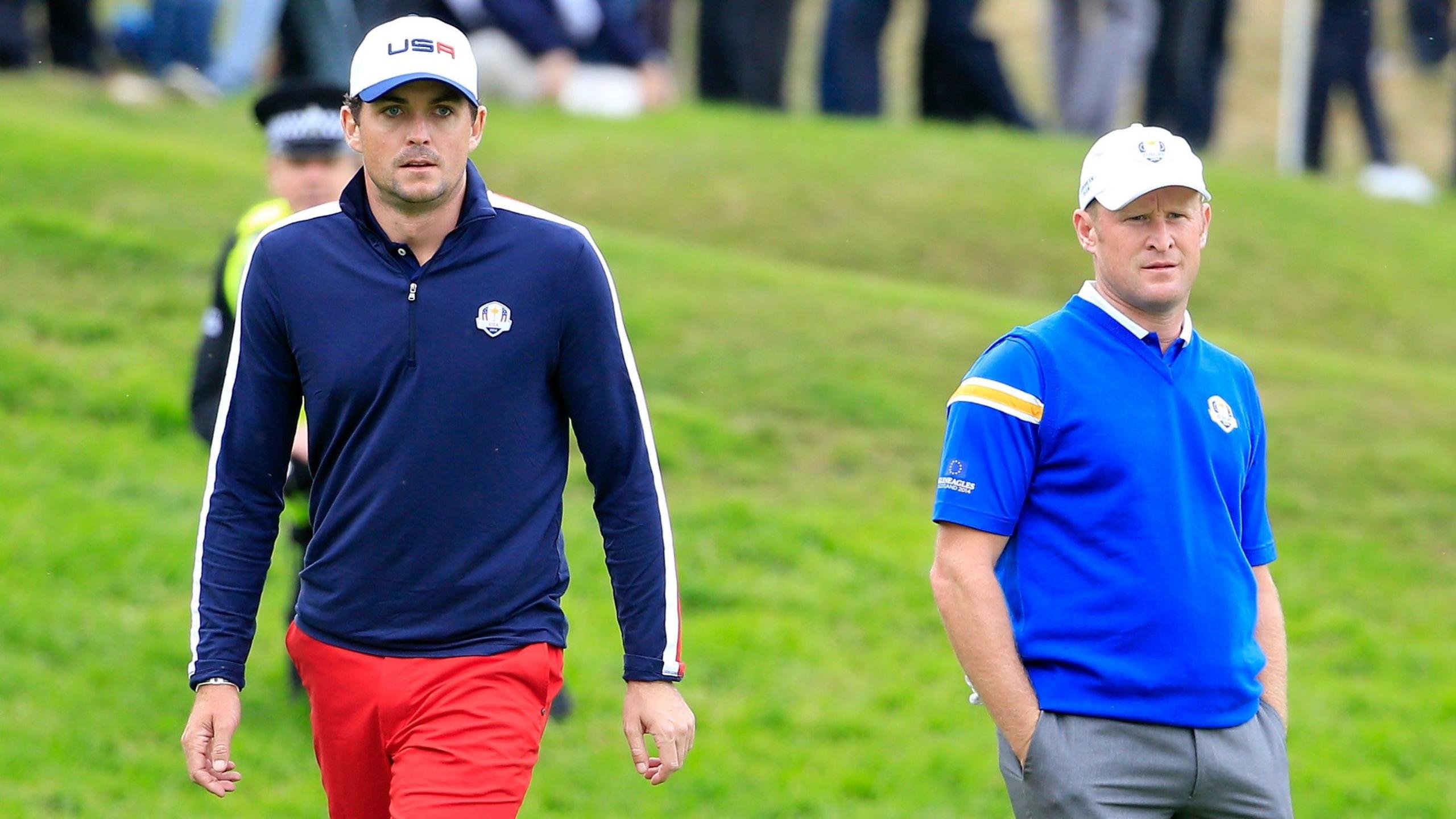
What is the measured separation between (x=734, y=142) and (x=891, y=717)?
8.38 m

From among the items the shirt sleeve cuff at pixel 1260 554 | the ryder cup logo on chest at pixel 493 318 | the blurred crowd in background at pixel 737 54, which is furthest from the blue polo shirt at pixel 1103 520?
A: the blurred crowd in background at pixel 737 54

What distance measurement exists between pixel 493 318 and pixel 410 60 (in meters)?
0.60

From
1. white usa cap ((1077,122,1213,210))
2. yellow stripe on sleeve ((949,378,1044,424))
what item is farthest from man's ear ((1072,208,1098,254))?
yellow stripe on sleeve ((949,378,1044,424))

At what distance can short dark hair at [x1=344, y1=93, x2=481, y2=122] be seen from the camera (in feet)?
13.6

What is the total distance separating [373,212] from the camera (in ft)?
13.8

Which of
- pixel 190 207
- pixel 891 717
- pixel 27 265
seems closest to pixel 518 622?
pixel 891 717

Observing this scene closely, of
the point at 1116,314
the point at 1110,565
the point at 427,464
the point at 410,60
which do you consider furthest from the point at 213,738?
the point at 1116,314

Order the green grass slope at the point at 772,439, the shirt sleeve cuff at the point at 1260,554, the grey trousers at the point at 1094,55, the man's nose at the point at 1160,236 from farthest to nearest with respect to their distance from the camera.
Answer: the grey trousers at the point at 1094,55, the green grass slope at the point at 772,439, the shirt sleeve cuff at the point at 1260,554, the man's nose at the point at 1160,236

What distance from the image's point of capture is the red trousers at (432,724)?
403 centimetres

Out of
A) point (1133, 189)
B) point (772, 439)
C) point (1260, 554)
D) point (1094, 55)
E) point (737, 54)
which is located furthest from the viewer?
point (737, 54)

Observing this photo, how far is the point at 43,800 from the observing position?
251 inches

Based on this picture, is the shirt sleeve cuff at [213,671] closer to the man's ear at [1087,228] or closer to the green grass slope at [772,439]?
the man's ear at [1087,228]

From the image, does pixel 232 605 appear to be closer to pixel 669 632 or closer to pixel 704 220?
pixel 669 632

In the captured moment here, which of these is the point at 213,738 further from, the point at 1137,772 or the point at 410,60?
the point at 1137,772
